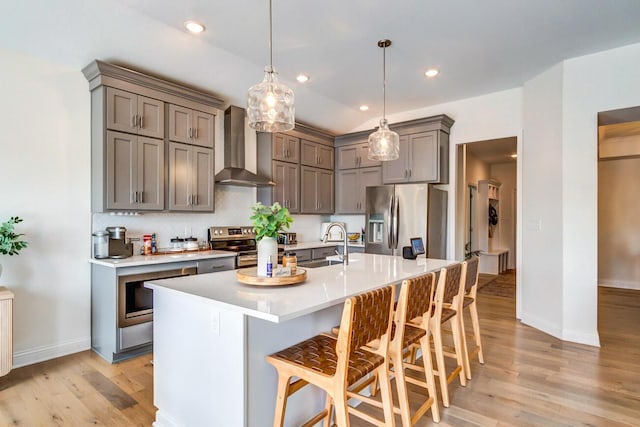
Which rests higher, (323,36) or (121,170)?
(323,36)

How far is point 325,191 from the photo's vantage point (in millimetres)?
5727

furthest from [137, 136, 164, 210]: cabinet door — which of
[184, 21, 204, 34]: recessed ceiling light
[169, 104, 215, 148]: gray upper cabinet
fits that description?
[184, 21, 204, 34]: recessed ceiling light

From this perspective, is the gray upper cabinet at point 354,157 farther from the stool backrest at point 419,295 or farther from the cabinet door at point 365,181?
the stool backrest at point 419,295

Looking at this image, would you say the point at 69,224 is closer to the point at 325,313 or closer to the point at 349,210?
the point at 325,313

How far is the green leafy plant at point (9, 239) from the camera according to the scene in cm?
268

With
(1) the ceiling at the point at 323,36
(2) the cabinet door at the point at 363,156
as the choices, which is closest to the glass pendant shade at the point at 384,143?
(1) the ceiling at the point at 323,36

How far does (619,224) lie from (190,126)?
7704 millimetres

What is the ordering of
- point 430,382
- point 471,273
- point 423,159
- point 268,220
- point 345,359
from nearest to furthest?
point 345,359
point 268,220
point 430,382
point 471,273
point 423,159

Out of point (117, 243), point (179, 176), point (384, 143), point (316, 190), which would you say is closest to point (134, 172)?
point (179, 176)

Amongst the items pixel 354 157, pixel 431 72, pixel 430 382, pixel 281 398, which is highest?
pixel 431 72

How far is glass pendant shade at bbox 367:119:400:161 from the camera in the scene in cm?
329

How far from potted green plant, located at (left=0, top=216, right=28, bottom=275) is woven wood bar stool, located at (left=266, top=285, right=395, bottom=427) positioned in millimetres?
2428

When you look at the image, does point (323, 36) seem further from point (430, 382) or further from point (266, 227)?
point (430, 382)

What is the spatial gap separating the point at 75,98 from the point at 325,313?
3.14 m
